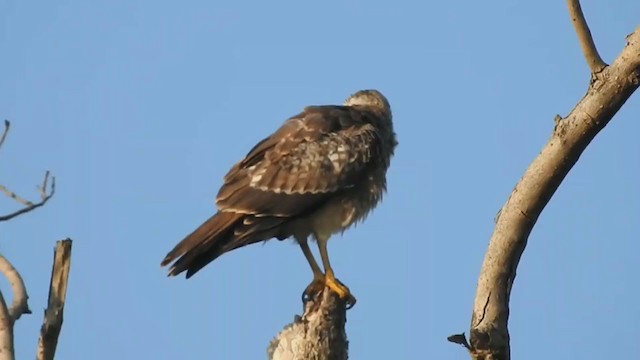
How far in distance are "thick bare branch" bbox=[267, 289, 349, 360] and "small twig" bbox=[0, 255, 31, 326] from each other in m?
1.39

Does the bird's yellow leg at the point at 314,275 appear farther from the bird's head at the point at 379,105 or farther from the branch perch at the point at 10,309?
the branch perch at the point at 10,309

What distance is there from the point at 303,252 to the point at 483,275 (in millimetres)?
3887

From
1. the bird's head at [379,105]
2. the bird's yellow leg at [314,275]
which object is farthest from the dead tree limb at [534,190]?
the bird's head at [379,105]

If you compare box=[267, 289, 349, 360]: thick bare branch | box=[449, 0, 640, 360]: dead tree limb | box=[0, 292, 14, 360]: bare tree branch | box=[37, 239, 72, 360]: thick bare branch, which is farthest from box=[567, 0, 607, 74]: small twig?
box=[0, 292, 14, 360]: bare tree branch

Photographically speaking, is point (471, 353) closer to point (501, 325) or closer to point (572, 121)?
point (501, 325)

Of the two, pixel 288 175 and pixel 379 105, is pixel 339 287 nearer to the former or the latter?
pixel 288 175

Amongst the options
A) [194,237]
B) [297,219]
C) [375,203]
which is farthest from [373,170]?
[194,237]

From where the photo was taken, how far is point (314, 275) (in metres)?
8.20

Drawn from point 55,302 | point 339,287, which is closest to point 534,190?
point 55,302

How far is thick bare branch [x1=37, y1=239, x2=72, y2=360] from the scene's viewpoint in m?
4.37

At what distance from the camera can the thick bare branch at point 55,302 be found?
14.3ft

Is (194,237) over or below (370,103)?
below

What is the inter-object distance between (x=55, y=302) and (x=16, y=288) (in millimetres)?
1642

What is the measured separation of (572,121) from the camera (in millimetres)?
4535
